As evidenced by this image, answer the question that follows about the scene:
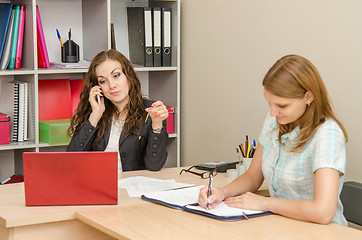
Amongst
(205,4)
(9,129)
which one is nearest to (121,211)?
(9,129)

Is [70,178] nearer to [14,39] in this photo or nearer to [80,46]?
[14,39]

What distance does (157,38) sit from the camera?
3406 mm

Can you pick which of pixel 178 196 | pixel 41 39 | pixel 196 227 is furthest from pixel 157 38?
pixel 196 227

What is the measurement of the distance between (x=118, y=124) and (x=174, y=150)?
1.08m

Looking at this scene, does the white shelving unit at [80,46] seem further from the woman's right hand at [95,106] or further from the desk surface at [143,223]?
the desk surface at [143,223]

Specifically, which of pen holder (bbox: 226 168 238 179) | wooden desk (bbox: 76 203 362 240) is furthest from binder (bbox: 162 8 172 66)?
wooden desk (bbox: 76 203 362 240)

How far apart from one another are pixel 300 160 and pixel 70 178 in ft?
2.69

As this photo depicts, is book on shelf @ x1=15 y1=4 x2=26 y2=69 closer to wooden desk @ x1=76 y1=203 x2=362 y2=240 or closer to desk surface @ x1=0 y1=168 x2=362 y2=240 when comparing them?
desk surface @ x1=0 y1=168 x2=362 y2=240

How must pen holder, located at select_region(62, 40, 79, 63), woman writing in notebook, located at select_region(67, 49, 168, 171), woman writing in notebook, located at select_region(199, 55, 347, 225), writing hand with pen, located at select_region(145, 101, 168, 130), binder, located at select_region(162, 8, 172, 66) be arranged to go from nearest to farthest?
woman writing in notebook, located at select_region(199, 55, 347, 225) → writing hand with pen, located at select_region(145, 101, 168, 130) → woman writing in notebook, located at select_region(67, 49, 168, 171) → pen holder, located at select_region(62, 40, 79, 63) → binder, located at select_region(162, 8, 172, 66)

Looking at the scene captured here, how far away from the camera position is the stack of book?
3.00 meters

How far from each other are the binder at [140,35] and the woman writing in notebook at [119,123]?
31.2 inches

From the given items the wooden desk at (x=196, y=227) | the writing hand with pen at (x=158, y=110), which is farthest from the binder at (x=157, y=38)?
the wooden desk at (x=196, y=227)

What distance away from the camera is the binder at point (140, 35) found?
3338 mm

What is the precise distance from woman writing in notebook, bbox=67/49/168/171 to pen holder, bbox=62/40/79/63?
0.72 m
